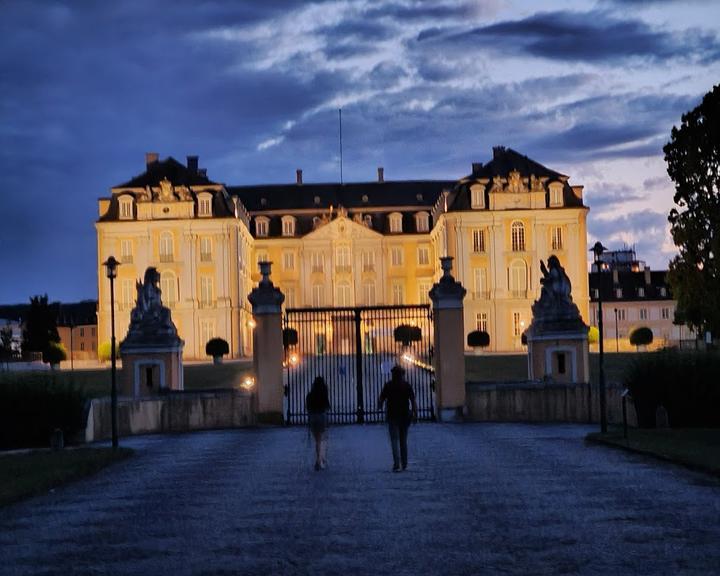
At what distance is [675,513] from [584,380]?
61.8ft

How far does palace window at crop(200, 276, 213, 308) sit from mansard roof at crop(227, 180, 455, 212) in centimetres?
1334

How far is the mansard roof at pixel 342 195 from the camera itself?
10569 centimetres

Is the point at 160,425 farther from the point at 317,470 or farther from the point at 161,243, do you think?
the point at 161,243

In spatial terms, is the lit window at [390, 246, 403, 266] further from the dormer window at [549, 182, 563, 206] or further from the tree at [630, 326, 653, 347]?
the tree at [630, 326, 653, 347]

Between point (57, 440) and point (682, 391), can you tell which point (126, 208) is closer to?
point (57, 440)

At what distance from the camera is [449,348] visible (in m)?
28.2

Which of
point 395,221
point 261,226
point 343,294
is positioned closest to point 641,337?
point 395,221

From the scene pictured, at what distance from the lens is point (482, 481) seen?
15445 millimetres

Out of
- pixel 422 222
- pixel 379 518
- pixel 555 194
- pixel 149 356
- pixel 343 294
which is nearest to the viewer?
pixel 379 518

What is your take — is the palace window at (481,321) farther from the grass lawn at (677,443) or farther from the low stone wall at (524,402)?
the grass lawn at (677,443)

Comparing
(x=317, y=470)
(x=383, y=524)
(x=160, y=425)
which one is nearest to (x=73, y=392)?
(x=160, y=425)

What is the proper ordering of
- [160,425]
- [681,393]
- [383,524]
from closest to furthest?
[383,524], [681,393], [160,425]

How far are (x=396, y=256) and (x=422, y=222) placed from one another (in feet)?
10.8

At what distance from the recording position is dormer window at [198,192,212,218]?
9206 cm
